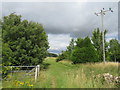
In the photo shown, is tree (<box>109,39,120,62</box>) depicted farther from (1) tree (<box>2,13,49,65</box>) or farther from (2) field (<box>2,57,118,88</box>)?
(1) tree (<box>2,13,49,65</box>)

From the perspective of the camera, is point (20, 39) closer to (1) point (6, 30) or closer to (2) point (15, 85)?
(1) point (6, 30)

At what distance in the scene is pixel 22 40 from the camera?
310 inches

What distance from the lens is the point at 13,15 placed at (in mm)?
8945

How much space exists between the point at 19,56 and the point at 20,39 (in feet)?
4.48

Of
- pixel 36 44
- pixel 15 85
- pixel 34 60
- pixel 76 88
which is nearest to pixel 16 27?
pixel 36 44

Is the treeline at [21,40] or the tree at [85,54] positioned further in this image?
the tree at [85,54]

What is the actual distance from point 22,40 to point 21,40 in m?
0.10

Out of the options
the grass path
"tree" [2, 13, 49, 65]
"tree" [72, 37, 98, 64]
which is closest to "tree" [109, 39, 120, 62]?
"tree" [72, 37, 98, 64]

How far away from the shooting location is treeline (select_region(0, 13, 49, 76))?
7.89 meters

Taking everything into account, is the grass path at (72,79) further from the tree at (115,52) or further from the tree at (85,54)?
the tree at (115,52)

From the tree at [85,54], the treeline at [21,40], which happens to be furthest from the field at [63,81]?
the tree at [85,54]

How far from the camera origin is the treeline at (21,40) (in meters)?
7.89

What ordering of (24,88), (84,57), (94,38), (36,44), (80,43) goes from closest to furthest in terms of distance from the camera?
1. (24,88)
2. (36,44)
3. (84,57)
4. (80,43)
5. (94,38)

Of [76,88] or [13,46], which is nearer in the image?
[76,88]
